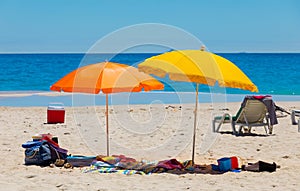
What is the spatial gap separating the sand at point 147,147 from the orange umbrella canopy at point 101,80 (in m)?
1.17

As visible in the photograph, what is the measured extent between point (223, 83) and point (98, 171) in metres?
2.12

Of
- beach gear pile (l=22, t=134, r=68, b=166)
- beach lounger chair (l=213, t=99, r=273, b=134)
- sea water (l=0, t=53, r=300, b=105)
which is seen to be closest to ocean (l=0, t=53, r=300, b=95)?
sea water (l=0, t=53, r=300, b=105)

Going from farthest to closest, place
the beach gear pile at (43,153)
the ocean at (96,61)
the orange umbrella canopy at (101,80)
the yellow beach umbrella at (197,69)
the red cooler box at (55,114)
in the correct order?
the ocean at (96,61) → the red cooler box at (55,114) → the beach gear pile at (43,153) → the orange umbrella canopy at (101,80) → the yellow beach umbrella at (197,69)

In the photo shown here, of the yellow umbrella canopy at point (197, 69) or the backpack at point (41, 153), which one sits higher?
the yellow umbrella canopy at point (197, 69)

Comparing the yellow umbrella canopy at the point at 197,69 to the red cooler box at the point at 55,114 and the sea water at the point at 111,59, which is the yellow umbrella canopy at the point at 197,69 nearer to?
the sea water at the point at 111,59

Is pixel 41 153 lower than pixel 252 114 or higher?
lower

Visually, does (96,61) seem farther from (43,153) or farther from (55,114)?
(55,114)

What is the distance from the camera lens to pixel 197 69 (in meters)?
6.77

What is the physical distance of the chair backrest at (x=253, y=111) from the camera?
10.2 metres

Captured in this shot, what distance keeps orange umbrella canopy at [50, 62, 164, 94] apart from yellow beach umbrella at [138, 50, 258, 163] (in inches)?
15.9

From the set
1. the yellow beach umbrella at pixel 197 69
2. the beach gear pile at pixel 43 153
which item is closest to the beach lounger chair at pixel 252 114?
the yellow beach umbrella at pixel 197 69

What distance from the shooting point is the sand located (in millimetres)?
6312

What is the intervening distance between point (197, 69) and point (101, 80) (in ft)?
4.46

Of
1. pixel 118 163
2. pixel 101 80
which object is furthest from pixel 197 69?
pixel 118 163
